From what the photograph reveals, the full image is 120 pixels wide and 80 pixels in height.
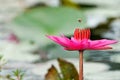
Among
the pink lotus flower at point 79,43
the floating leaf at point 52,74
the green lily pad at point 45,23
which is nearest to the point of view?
the pink lotus flower at point 79,43

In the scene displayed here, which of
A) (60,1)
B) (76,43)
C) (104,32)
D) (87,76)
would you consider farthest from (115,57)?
(60,1)

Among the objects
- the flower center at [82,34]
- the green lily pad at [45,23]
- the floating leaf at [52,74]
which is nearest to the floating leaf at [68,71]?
the floating leaf at [52,74]

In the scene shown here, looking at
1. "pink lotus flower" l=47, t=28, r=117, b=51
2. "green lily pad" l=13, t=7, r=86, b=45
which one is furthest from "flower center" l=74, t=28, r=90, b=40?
"green lily pad" l=13, t=7, r=86, b=45

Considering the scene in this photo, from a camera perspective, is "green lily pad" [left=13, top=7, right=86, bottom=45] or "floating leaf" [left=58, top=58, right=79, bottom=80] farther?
"green lily pad" [left=13, top=7, right=86, bottom=45]

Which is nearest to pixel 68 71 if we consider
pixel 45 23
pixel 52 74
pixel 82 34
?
pixel 52 74

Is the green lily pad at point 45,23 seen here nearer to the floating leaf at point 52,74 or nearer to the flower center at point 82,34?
the floating leaf at point 52,74

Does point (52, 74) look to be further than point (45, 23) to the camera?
No

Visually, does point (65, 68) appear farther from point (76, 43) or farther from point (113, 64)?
point (113, 64)

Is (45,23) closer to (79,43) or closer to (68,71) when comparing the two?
(68,71)

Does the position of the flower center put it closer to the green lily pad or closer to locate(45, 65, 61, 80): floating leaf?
locate(45, 65, 61, 80): floating leaf
